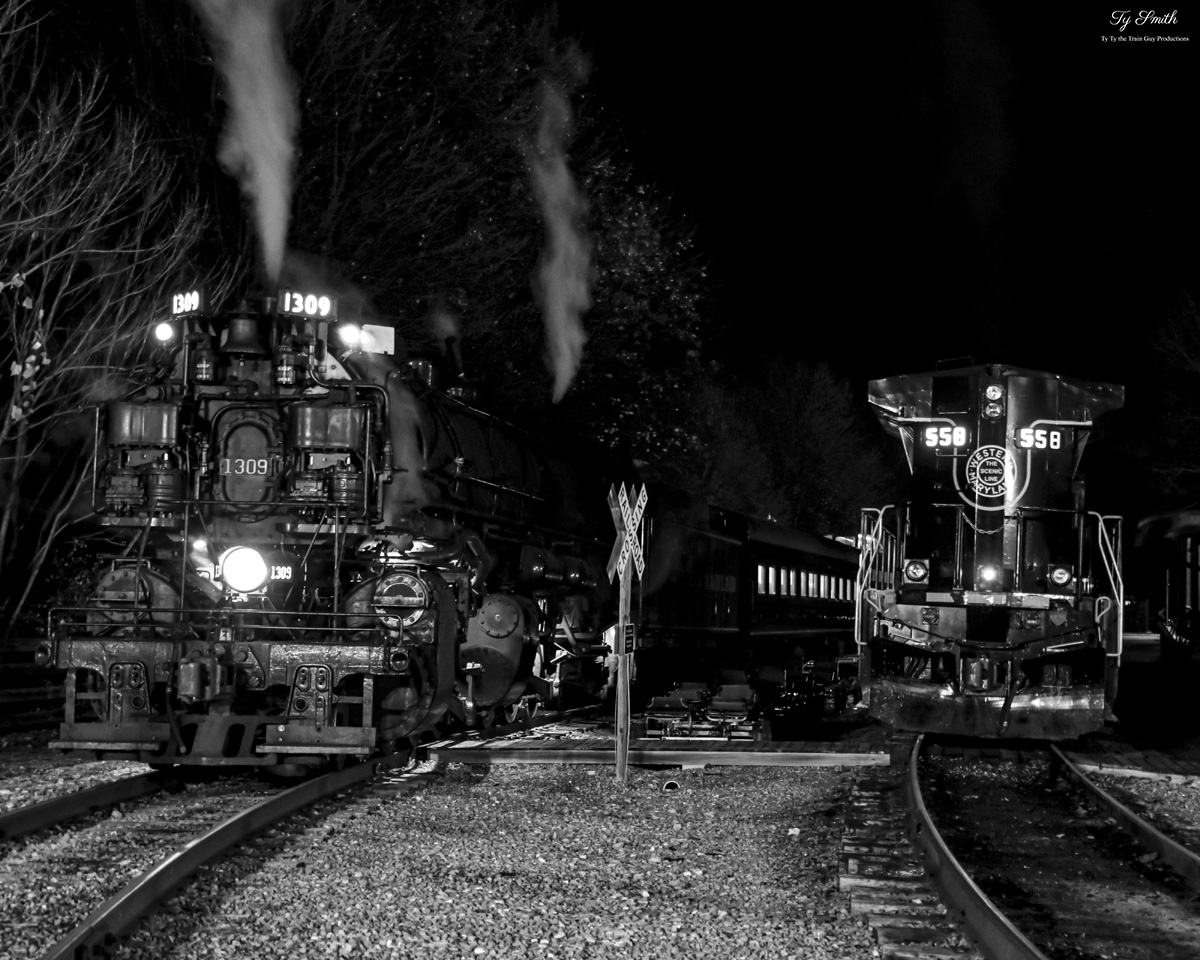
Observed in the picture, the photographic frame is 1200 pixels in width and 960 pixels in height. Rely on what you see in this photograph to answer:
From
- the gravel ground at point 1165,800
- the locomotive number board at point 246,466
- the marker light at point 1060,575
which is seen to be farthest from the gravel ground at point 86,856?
the marker light at point 1060,575

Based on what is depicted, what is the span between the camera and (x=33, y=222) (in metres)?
15.4

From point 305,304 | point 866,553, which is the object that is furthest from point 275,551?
point 866,553

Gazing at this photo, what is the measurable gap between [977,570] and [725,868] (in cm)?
614

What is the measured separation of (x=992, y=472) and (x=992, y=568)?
92cm

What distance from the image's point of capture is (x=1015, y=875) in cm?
777

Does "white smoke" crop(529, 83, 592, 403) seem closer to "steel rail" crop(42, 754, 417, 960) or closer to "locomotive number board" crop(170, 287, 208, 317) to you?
"locomotive number board" crop(170, 287, 208, 317)

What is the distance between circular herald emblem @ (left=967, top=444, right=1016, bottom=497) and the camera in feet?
42.3

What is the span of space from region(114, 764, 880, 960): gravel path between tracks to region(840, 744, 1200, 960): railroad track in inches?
9.4

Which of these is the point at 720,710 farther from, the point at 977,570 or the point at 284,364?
the point at 284,364

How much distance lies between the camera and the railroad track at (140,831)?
5.83m

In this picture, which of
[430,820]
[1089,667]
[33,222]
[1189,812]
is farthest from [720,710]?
[33,222]

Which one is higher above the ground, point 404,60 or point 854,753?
point 404,60

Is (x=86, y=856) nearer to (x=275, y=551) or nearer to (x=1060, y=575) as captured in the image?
(x=275, y=551)

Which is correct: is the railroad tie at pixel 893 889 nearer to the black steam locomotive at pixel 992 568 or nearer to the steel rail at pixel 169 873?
the black steam locomotive at pixel 992 568
